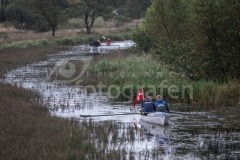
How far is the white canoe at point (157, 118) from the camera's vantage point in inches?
829

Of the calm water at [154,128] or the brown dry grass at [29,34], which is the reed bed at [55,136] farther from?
the brown dry grass at [29,34]

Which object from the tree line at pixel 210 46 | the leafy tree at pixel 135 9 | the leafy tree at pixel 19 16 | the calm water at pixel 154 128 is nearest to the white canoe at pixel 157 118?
the calm water at pixel 154 128

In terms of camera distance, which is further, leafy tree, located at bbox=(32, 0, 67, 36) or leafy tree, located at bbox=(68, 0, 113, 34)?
leafy tree, located at bbox=(68, 0, 113, 34)

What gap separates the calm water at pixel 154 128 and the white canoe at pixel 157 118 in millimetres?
252

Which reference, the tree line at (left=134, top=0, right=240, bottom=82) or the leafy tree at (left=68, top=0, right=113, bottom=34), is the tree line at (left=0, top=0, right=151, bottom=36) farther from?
the tree line at (left=134, top=0, right=240, bottom=82)

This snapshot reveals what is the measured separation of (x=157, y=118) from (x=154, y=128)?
55 cm

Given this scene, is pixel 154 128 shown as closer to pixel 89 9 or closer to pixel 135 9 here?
pixel 89 9

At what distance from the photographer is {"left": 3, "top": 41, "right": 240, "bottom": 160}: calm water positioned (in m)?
16.6

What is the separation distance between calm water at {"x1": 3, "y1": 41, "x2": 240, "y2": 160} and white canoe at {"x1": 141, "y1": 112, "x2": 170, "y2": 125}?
0.25m

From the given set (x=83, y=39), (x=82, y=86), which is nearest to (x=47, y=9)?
(x=83, y=39)

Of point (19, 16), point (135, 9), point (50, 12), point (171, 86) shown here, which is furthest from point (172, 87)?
point (135, 9)

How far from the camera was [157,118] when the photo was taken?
21.5m

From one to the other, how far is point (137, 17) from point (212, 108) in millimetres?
89851

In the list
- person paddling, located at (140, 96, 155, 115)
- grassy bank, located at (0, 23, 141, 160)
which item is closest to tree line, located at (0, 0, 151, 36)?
grassy bank, located at (0, 23, 141, 160)
